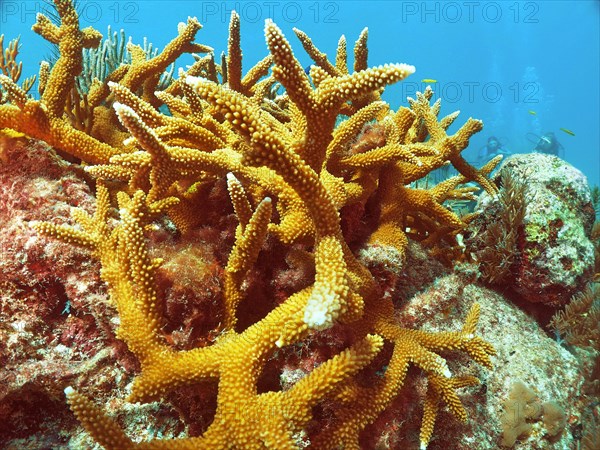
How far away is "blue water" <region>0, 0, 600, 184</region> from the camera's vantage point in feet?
349

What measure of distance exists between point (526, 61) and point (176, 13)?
125 meters

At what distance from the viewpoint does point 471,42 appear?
→ 129m

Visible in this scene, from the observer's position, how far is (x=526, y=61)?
121m

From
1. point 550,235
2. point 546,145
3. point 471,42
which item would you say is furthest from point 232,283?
point 471,42

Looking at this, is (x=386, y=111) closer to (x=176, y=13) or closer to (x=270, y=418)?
(x=270, y=418)

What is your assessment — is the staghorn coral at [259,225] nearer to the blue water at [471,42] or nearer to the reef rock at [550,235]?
the reef rock at [550,235]

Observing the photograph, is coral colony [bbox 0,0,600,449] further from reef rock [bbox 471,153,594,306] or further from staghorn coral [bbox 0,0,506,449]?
reef rock [bbox 471,153,594,306]

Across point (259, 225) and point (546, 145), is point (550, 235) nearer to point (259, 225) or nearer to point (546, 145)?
point (259, 225)

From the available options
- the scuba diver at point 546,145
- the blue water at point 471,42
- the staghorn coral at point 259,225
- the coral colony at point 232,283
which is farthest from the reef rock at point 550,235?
the blue water at point 471,42

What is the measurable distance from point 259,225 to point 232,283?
487 millimetres

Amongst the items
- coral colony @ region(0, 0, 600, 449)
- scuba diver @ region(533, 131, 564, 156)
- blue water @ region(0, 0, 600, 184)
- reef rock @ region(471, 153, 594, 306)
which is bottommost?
coral colony @ region(0, 0, 600, 449)

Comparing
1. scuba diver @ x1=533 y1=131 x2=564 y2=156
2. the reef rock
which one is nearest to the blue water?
scuba diver @ x1=533 y1=131 x2=564 y2=156

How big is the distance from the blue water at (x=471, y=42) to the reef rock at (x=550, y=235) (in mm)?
108615

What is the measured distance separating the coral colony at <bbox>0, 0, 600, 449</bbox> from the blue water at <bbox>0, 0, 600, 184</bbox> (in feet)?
363
